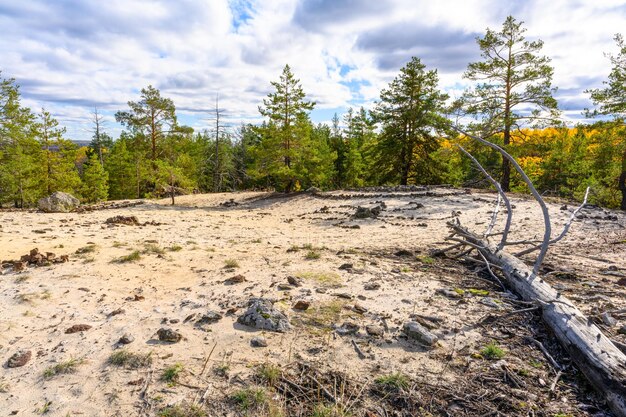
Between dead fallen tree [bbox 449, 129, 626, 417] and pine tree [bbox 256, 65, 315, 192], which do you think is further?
pine tree [bbox 256, 65, 315, 192]

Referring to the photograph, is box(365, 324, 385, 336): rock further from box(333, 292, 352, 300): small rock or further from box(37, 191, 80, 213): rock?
box(37, 191, 80, 213): rock

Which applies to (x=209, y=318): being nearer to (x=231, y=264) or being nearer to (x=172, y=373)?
(x=172, y=373)

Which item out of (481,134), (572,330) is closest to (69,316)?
(572,330)

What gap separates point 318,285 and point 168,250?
12.9ft

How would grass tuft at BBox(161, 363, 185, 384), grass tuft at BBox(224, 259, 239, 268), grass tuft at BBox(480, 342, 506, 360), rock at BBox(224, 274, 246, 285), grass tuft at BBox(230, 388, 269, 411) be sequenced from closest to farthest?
grass tuft at BBox(230, 388, 269, 411) < grass tuft at BBox(161, 363, 185, 384) < grass tuft at BBox(480, 342, 506, 360) < rock at BBox(224, 274, 246, 285) < grass tuft at BBox(224, 259, 239, 268)

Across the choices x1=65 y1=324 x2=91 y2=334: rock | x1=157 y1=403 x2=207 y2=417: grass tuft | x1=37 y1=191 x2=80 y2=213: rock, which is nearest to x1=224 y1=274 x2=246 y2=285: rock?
x1=65 y1=324 x2=91 y2=334: rock

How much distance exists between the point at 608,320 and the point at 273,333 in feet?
12.9

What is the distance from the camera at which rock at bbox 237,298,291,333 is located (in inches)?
158

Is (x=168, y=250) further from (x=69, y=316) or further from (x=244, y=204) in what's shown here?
(x=244, y=204)

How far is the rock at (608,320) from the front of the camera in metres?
3.98

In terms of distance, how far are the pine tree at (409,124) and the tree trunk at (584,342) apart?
58.2 feet

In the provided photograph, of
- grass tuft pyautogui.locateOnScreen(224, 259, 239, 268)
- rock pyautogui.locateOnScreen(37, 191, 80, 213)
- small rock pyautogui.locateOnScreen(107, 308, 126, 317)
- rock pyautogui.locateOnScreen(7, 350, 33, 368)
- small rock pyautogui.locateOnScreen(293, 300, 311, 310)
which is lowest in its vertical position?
rock pyautogui.locateOnScreen(7, 350, 33, 368)

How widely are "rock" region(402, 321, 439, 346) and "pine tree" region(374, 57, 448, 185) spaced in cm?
1895

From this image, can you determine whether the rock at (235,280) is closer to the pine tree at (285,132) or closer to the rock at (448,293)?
the rock at (448,293)
